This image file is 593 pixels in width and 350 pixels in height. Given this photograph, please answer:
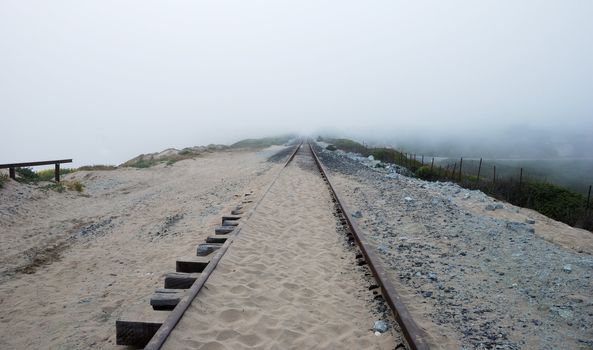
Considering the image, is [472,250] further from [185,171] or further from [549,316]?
[185,171]

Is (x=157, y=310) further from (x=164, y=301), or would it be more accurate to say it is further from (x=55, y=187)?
(x=55, y=187)

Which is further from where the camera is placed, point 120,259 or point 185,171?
point 185,171

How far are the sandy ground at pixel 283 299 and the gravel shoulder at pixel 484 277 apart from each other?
0.66m

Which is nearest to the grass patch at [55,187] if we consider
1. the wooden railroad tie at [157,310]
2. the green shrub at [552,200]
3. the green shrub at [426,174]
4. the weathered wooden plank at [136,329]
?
the wooden railroad tie at [157,310]

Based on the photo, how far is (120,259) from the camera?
746 centimetres

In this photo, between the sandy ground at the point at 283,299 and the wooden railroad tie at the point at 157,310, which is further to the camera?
the sandy ground at the point at 283,299

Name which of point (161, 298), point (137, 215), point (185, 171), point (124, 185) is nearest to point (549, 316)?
point (161, 298)

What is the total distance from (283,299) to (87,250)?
224 inches

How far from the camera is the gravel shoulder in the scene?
3922 mm

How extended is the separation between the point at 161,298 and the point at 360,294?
2272 millimetres

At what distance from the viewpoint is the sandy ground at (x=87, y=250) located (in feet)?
16.1

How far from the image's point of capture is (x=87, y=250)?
8336 millimetres

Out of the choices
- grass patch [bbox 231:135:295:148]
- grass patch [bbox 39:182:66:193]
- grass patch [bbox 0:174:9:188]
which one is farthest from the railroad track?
grass patch [bbox 231:135:295:148]

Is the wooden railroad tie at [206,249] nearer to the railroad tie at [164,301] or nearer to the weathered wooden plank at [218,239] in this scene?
the weathered wooden plank at [218,239]
